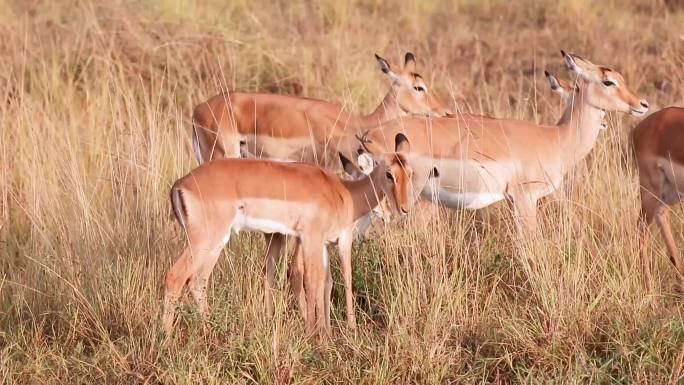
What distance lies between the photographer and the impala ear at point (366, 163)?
23.1ft

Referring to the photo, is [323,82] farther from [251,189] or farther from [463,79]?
[251,189]

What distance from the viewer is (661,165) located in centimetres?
771

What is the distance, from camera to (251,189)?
6.38 metres

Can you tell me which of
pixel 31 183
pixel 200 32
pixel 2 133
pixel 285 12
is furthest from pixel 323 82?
pixel 31 183

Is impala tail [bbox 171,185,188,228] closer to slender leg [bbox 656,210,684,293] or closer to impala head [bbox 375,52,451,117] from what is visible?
slender leg [bbox 656,210,684,293]

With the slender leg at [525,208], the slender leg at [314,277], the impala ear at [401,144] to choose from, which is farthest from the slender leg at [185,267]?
the slender leg at [525,208]

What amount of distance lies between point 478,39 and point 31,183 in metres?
5.87

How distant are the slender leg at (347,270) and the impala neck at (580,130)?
1.89m

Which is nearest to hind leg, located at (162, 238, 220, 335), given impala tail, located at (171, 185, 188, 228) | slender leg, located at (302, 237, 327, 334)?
impala tail, located at (171, 185, 188, 228)

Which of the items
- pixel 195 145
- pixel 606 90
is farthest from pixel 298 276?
pixel 606 90

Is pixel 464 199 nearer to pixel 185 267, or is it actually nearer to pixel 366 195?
pixel 366 195

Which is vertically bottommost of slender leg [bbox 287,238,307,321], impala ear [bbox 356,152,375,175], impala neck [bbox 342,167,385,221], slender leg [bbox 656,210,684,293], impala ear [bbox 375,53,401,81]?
slender leg [bbox 656,210,684,293]

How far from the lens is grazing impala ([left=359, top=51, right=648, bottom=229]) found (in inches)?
303

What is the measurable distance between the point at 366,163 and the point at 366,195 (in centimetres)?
25
